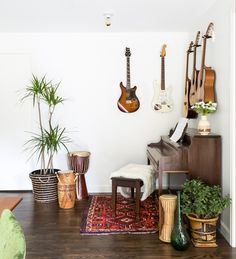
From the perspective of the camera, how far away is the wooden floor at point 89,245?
7.90 feet

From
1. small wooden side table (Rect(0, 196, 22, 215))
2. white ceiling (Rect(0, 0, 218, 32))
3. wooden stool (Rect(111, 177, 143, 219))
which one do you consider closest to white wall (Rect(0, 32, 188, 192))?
white ceiling (Rect(0, 0, 218, 32))

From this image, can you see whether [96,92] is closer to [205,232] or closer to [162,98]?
[162,98]

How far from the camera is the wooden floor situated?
241 cm

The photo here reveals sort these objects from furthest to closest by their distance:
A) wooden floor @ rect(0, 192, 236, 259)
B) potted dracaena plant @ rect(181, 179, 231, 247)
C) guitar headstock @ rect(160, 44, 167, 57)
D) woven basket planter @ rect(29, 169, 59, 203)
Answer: guitar headstock @ rect(160, 44, 167, 57) → woven basket planter @ rect(29, 169, 59, 203) → potted dracaena plant @ rect(181, 179, 231, 247) → wooden floor @ rect(0, 192, 236, 259)

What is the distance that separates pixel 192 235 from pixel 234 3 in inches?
81.7

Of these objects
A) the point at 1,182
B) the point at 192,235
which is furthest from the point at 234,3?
the point at 1,182

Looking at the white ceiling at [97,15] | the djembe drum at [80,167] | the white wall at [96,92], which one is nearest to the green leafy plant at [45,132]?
the white wall at [96,92]

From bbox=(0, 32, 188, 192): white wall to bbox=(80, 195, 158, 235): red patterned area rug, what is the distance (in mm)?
714

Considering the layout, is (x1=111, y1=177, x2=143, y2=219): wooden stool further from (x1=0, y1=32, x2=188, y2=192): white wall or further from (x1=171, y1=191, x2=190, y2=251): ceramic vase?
(x1=0, y1=32, x2=188, y2=192): white wall

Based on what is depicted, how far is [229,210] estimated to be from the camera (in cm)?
265

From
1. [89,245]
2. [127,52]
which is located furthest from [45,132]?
[89,245]

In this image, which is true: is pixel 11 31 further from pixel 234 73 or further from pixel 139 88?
pixel 234 73

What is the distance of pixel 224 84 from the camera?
2.74m

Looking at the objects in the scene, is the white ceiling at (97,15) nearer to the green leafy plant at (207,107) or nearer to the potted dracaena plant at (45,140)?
the potted dracaena plant at (45,140)
